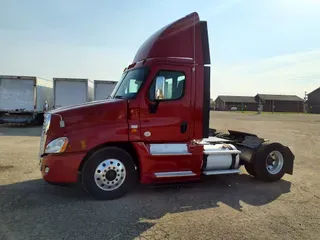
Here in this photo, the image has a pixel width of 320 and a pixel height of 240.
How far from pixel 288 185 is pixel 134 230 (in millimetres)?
4289

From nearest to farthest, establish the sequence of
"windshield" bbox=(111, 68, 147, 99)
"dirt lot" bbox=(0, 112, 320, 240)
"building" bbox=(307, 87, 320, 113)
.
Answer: "dirt lot" bbox=(0, 112, 320, 240) → "windshield" bbox=(111, 68, 147, 99) → "building" bbox=(307, 87, 320, 113)

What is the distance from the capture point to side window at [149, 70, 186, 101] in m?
5.55

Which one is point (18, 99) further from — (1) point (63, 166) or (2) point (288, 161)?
(2) point (288, 161)

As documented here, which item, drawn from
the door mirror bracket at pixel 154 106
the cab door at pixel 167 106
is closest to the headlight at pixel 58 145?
the cab door at pixel 167 106

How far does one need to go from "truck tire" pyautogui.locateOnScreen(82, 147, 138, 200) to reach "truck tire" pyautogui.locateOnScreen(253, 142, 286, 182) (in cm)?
314

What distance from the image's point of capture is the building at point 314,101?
306ft

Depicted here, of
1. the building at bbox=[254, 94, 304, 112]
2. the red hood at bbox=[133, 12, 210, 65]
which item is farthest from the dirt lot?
the building at bbox=[254, 94, 304, 112]

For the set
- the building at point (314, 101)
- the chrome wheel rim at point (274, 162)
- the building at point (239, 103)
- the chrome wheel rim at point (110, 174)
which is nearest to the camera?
the chrome wheel rim at point (110, 174)

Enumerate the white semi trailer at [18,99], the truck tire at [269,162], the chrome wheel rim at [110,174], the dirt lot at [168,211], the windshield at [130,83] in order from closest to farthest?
the dirt lot at [168,211] < the chrome wheel rim at [110,174] < the windshield at [130,83] < the truck tire at [269,162] < the white semi trailer at [18,99]

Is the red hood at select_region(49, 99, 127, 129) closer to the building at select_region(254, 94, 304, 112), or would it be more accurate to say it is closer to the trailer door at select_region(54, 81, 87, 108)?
the trailer door at select_region(54, 81, 87, 108)

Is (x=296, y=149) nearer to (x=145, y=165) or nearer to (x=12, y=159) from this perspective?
(x=145, y=165)

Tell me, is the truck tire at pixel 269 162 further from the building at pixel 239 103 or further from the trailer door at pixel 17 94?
the building at pixel 239 103

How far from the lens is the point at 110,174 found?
5.41 metres

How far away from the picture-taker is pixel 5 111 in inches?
778
